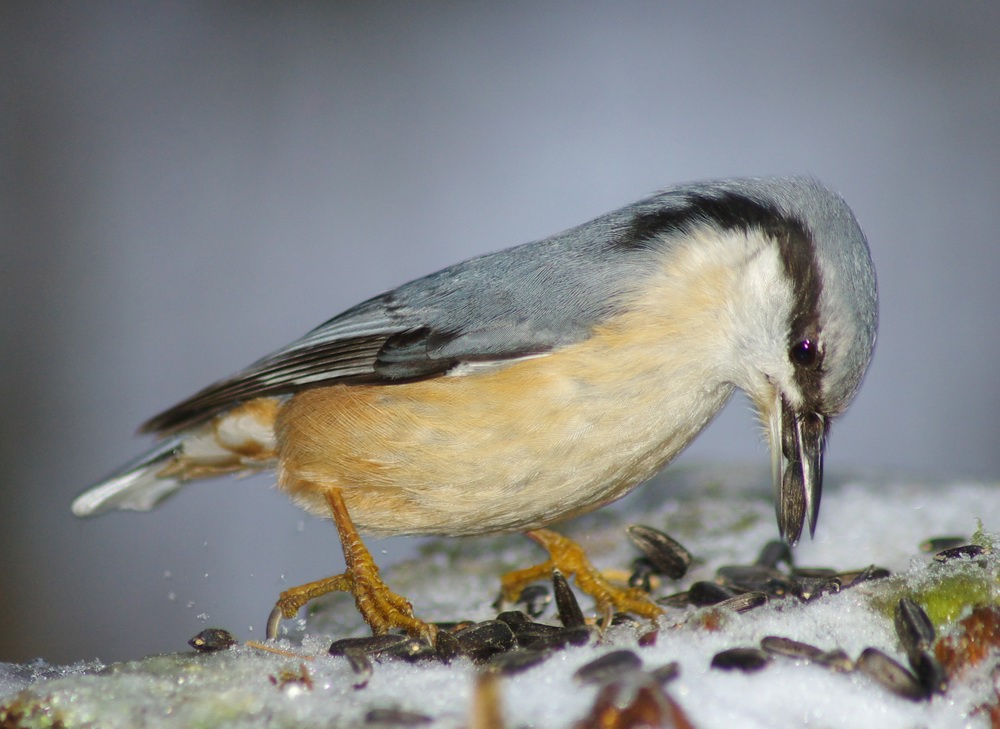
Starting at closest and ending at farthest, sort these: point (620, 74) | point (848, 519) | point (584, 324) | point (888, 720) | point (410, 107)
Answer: point (888, 720)
point (584, 324)
point (848, 519)
point (620, 74)
point (410, 107)

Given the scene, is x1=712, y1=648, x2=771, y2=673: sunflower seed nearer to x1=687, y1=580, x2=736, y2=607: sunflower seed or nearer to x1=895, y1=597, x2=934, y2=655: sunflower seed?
x1=895, y1=597, x2=934, y2=655: sunflower seed

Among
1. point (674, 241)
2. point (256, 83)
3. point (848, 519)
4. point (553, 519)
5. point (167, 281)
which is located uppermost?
point (256, 83)

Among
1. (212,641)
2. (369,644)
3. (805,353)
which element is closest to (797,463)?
(805,353)

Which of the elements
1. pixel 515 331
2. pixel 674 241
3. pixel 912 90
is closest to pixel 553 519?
pixel 515 331

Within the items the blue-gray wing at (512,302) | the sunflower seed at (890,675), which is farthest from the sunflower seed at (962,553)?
the blue-gray wing at (512,302)

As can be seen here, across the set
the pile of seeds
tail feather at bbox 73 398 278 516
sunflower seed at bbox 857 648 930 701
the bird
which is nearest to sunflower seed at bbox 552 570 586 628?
the pile of seeds

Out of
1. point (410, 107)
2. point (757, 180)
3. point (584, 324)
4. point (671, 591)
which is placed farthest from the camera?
point (410, 107)

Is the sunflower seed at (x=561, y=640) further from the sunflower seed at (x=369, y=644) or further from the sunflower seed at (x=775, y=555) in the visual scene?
the sunflower seed at (x=775, y=555)

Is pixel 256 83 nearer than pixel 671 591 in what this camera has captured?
No

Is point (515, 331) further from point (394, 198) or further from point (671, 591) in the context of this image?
point (394, 198)
